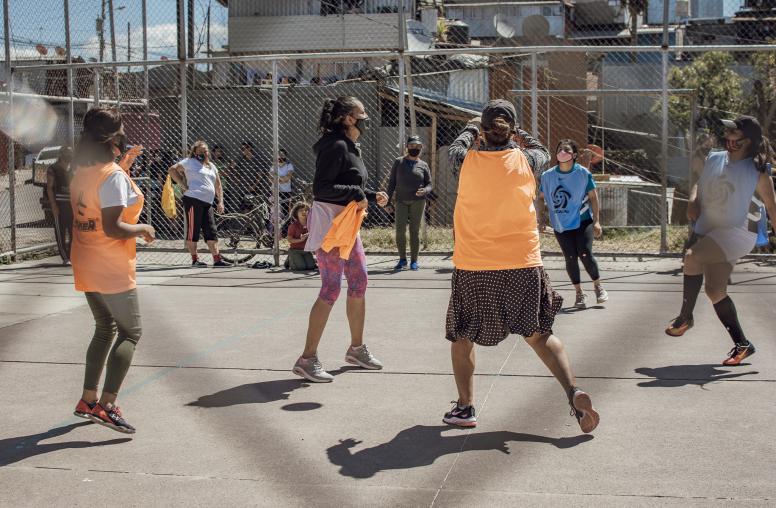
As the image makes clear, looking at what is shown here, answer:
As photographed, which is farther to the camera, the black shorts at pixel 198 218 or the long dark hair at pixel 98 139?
the black shorts at pixel 198 218

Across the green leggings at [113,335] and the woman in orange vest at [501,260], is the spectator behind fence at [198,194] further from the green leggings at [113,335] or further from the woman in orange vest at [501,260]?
the woman in orange vest at [501,260]

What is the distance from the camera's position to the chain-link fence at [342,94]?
12.9 m

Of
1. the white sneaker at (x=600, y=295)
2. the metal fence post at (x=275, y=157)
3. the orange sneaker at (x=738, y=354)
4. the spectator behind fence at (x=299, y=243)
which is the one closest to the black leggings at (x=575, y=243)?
the white sneaker at (x=600, y=295)

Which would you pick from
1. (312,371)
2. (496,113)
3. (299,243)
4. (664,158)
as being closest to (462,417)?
(312,371)

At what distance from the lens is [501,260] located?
5105mm

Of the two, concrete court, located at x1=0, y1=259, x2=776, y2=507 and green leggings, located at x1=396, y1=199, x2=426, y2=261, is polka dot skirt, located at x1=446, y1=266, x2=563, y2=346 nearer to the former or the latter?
concrete court, located at x1=0, y1=259, x2=776, y2=507

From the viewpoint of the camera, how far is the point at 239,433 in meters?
5.30

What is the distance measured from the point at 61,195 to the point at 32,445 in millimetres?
7935

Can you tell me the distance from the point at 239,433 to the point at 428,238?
9178mm

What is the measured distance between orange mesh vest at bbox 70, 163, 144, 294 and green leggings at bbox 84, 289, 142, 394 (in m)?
0.07

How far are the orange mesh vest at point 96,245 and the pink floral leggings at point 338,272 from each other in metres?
1.52

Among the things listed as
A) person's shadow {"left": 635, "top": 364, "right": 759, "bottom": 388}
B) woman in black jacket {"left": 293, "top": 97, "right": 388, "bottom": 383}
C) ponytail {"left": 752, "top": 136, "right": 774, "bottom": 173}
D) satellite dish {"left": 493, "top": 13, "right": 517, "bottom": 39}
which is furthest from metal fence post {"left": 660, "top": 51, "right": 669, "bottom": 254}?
satellite dish {"left": 493, "top": 13, "right": 517, "bottom": 39}

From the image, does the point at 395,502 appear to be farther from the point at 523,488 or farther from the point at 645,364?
the point at 645,364

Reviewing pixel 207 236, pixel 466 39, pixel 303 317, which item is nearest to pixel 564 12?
pixel 466 39
